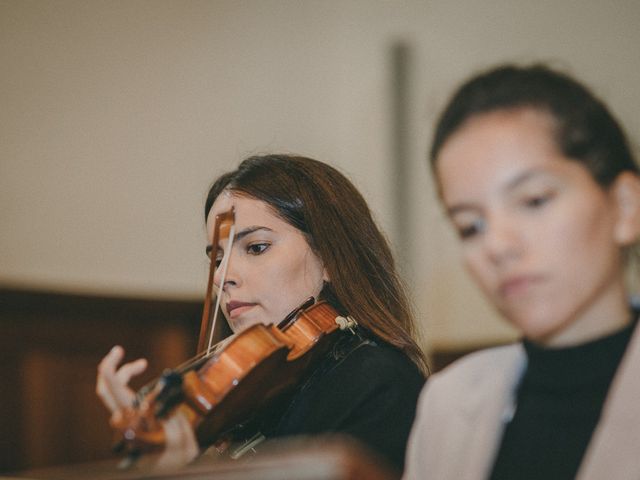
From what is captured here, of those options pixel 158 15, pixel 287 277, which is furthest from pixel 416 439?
pixel 158 15

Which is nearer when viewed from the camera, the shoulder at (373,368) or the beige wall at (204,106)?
the shoulder at (373,368)

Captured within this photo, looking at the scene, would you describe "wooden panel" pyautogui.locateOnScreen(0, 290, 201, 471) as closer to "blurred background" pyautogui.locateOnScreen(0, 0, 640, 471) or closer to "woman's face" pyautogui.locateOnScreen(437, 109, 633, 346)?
"blurred background" pyautogui.locateOnScreen(0, 0, 640, 471)

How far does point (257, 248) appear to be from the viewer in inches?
69.1

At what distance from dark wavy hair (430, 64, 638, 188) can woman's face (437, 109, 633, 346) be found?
0.02 meters

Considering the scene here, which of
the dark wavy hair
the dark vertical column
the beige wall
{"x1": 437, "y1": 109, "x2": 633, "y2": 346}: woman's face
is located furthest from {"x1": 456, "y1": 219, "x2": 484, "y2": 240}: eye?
the dark vertical column

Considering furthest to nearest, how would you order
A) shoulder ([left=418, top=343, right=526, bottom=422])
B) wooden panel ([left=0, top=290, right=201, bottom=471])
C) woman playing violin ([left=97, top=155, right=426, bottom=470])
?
1. wooden panel ([left=0, top=290, right=201, bottom=471])
2. woman playing violin ([left=97, top=155, right=426, bottom=470])
3. shoulder ([left=418, top=343, right=526, bottom=422])

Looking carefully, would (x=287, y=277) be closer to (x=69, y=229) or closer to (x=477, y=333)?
(x=69, y=229)

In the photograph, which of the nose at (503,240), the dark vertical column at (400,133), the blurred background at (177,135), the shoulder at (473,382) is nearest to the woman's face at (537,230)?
the nose at (503,240)

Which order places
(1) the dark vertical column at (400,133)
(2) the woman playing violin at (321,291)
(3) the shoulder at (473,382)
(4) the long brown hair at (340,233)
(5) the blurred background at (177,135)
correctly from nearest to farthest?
(3) the shoulder at (473,382), (2) the woman playing violin at (321,291), (4) the long brown hair at (340,233), (5) the blurred background at (177,135), (1) the dark vertical column at (400,133)

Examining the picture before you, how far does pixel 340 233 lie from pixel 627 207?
855 mm

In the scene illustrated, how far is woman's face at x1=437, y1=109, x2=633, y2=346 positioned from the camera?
99cm

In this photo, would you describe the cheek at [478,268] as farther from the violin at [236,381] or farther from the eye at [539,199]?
the violin at [236,381]

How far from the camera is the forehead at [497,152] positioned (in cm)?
101

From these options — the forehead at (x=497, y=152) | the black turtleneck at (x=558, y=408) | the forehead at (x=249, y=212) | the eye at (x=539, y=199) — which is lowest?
the black turtleneck at (x=558, y=408)
